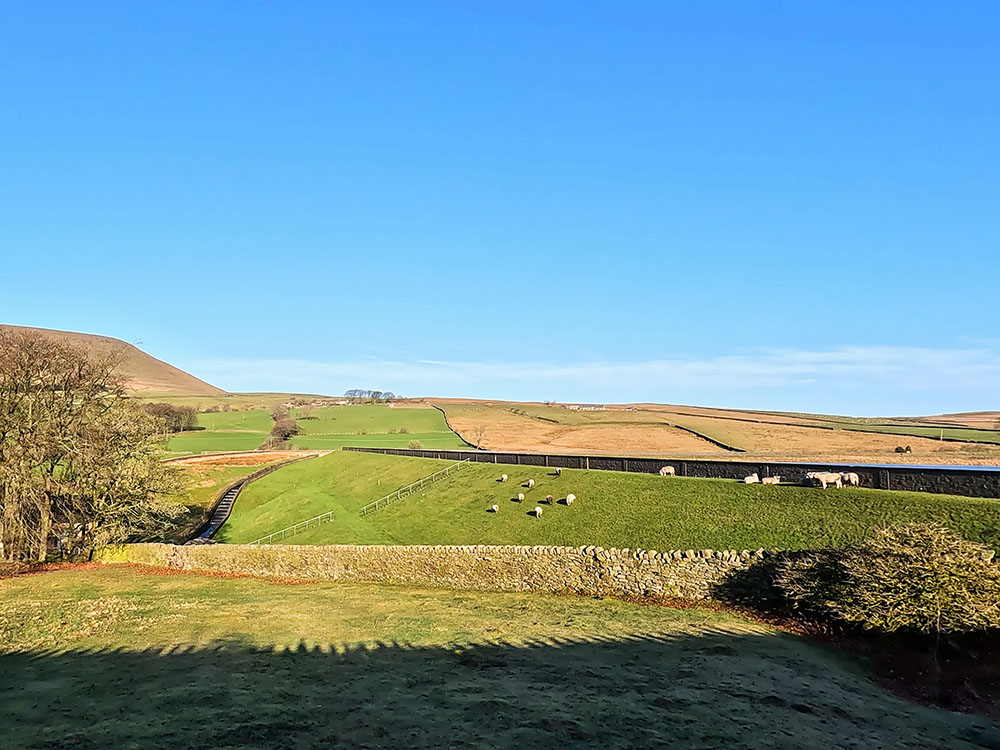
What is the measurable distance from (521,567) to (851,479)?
16.6m

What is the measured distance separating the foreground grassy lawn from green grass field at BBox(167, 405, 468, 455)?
3197 inches

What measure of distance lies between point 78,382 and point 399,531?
74.3 feet

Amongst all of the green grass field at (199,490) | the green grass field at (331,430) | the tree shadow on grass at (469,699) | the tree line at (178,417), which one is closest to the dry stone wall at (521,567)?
the tree shadow on grass at (469,699)

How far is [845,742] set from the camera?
13438 mm

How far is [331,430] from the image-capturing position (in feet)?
465

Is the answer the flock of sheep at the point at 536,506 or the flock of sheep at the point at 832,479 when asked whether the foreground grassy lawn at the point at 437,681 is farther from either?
the flock of sheep at the point at 536,506

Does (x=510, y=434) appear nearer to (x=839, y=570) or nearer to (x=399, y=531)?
(x=399, y=531)

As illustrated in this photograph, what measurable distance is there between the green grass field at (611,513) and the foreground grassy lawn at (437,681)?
7200 millimetres

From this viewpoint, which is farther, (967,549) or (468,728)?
(967,549)

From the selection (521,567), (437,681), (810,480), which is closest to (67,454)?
(521,567)

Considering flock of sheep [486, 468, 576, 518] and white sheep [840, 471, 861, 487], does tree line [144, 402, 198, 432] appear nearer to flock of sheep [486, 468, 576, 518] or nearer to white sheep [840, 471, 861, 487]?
flock of sheep [486, 468, 576, 518]

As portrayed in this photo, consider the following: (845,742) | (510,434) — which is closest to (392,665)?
(845,742)

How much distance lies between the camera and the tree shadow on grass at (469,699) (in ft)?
43.4

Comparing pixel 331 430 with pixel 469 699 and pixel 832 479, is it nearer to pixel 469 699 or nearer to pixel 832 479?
pixel 832 479
